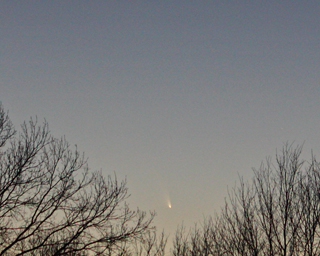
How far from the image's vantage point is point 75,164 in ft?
46.7

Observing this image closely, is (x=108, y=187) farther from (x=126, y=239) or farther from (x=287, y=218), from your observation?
(x=287, y=218)

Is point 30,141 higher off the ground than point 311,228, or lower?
higher

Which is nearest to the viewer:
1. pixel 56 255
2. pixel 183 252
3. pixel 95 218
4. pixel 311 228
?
pixel 311 228

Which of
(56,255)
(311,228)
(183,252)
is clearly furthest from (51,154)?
(183,252)

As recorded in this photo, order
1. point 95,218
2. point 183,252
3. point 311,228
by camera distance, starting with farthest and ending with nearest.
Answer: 1. point 183,252
2. point 95,218
3. point 311,228

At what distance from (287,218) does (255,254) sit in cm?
156

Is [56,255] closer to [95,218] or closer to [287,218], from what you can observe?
[95,218]

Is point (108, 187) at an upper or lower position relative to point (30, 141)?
lower

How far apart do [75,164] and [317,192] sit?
24.6ft

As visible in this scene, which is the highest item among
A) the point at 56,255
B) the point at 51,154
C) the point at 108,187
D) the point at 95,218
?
the point at 51,154

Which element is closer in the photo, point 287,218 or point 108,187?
point 287,218

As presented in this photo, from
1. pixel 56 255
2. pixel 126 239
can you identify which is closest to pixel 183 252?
pixel 126 239

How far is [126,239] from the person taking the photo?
13.7 m

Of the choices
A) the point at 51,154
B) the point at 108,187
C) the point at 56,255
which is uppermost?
the point at 51,154
